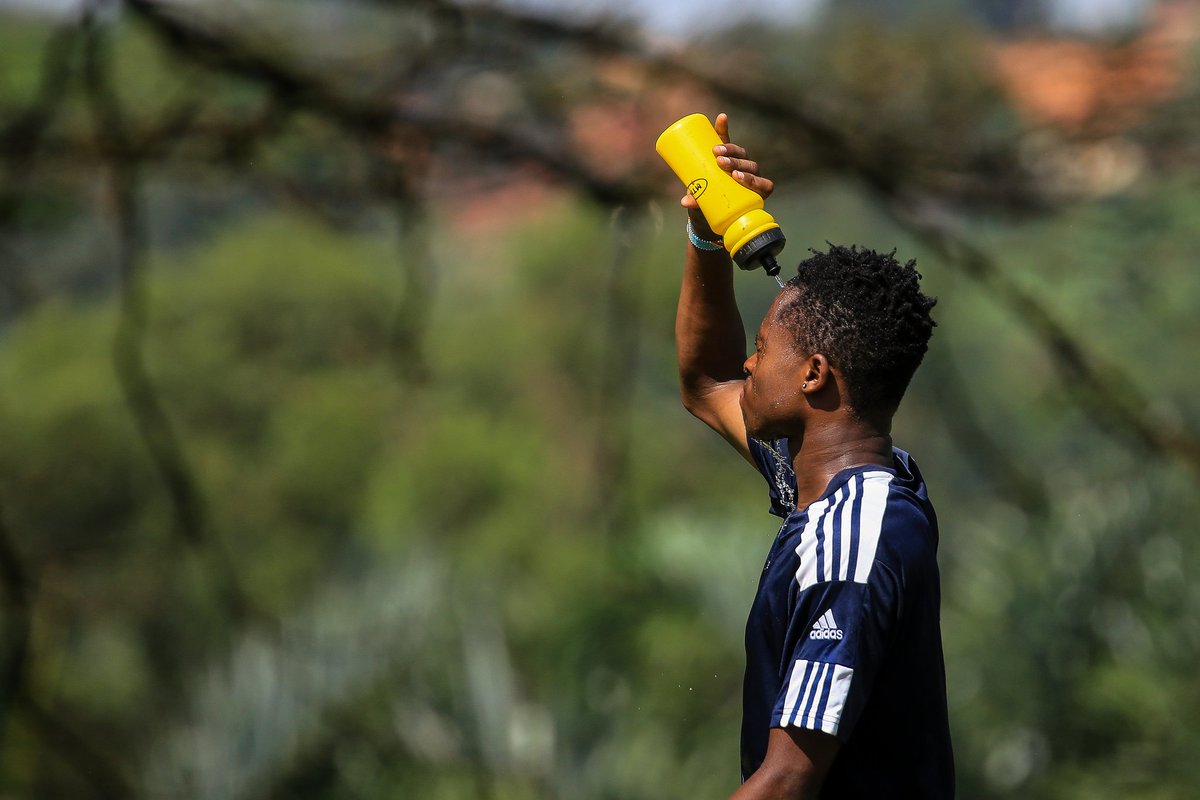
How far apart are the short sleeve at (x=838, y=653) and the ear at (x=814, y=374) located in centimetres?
32

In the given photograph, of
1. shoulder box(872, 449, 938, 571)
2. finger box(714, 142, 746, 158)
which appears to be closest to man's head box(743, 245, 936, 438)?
shoulder box(872, 449, 938, 571)

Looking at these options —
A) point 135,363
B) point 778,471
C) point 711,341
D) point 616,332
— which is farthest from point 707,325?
point 616,332

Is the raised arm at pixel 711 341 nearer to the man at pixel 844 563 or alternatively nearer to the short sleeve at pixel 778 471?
the short sleeve at pixel 778 471

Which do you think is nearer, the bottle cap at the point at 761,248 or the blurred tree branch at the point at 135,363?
the bottle cap at the point at 761,248

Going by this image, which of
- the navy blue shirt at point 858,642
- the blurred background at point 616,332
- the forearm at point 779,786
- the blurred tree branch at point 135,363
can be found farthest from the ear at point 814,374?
the blurred tree branch at point 135,363

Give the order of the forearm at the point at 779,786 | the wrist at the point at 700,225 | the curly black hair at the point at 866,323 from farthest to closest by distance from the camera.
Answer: the wrist at the point at 700,225 → the curly black hair at the point at 866,323 → the forearm at the point at 779,786

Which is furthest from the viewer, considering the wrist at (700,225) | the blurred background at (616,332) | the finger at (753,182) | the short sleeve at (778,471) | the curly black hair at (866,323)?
the blurred background at (616,332)

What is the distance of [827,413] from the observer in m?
2.26

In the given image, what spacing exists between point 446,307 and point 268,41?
73.0 feet

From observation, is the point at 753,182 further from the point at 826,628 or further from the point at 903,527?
the point at 826,628

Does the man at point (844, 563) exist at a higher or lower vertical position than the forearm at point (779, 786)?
higher

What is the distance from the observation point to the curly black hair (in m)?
2.21

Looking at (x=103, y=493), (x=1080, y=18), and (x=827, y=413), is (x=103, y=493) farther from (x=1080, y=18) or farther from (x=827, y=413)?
(x=827, y=413)

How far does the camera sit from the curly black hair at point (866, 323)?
7.25 feet
